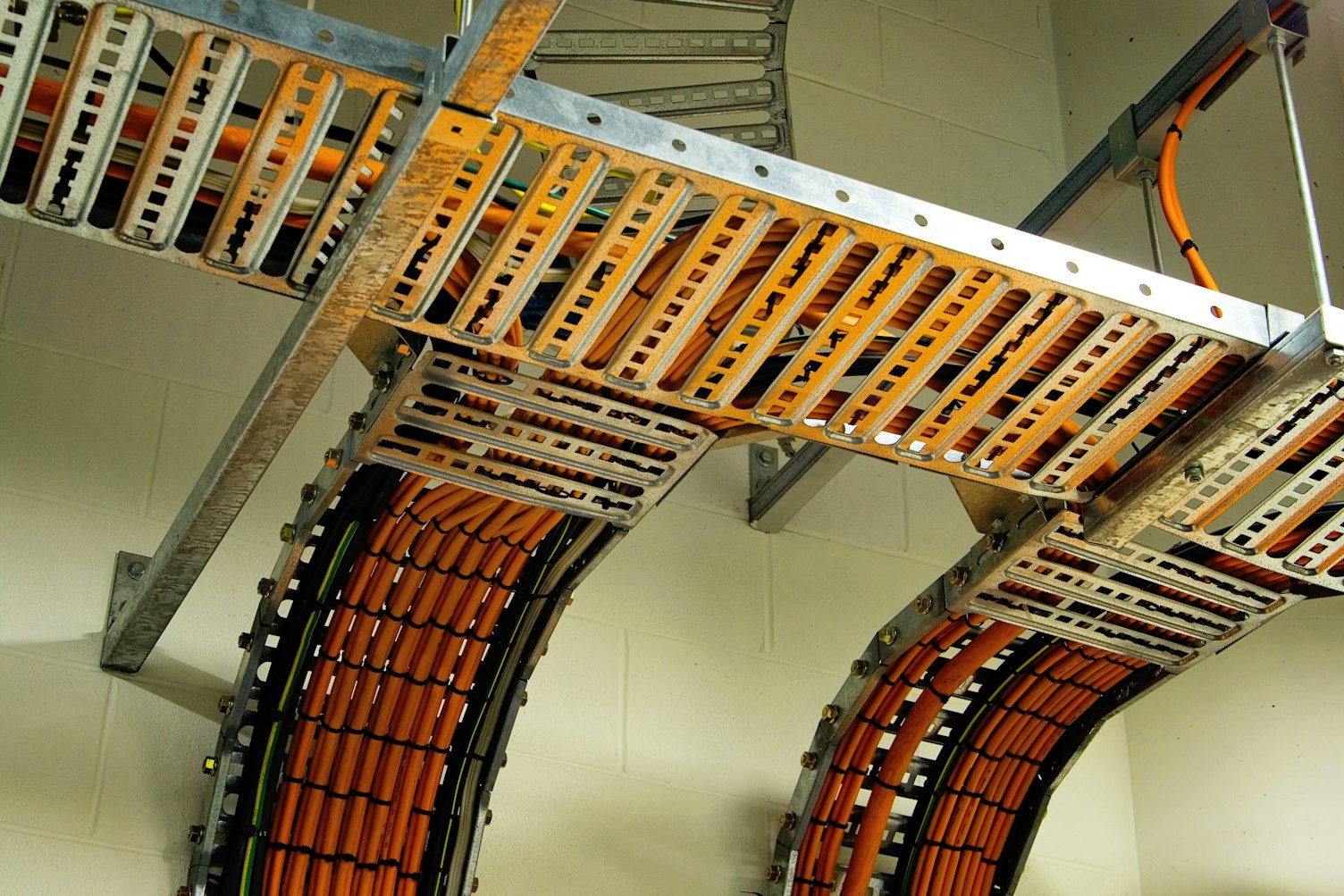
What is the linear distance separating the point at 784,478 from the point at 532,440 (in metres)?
1.00

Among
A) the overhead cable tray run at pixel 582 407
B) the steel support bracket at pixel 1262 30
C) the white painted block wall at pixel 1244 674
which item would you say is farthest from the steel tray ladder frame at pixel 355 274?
the white painted block wall at pixel 1244 674

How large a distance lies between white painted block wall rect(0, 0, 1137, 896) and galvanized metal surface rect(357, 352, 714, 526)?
0.67 m

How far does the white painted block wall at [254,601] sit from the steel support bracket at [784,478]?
0.12ft

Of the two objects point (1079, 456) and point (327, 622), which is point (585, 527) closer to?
point (327, 622)

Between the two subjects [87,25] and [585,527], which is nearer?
[87,25]

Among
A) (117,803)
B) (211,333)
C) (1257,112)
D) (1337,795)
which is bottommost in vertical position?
(117,803)

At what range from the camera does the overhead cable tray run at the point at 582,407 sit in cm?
155

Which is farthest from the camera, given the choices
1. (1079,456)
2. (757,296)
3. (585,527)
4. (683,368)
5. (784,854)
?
(784,854)

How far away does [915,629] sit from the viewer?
242 centimetres

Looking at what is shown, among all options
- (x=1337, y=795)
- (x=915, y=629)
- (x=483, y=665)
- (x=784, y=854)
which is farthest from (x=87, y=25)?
(x=1337, y=795)

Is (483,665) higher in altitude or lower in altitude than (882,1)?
lower

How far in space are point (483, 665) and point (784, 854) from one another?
662mm

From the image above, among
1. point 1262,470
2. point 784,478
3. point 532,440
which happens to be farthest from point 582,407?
point 784,478

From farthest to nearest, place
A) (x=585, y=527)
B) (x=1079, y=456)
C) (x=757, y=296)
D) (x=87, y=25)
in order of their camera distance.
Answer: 1. (x=585, y=527)
2. (x=1079, y=456)
3. (x=757, y=296)
4. (x=87, y=25)
